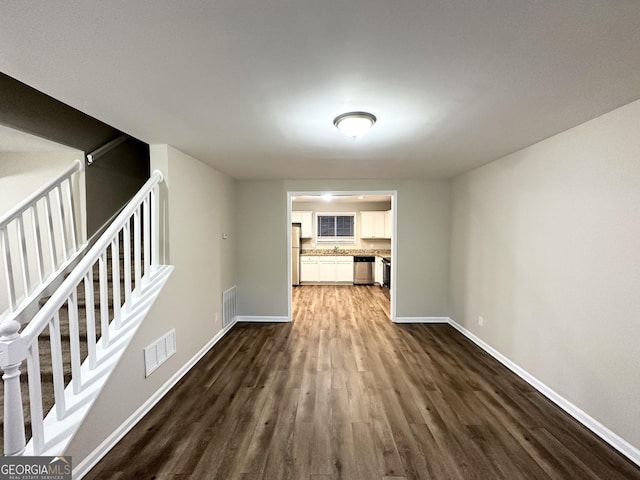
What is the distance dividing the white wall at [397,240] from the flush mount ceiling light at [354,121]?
2307 mm

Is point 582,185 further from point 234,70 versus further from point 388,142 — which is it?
point 234,70

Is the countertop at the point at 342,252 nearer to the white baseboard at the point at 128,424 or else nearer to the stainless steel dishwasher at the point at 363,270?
the stainless steel dishwasher at the point at 363,270

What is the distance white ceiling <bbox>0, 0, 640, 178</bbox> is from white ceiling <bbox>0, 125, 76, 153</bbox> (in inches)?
42.1

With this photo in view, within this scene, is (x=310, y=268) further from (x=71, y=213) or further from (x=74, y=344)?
(x=74, y=344)

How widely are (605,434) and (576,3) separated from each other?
8.77 ft

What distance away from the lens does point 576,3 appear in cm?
100

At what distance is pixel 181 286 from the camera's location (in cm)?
277

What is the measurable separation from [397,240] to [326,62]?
3.39m

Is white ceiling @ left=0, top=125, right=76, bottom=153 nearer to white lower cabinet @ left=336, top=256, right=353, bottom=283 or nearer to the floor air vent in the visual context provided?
the floor air vent

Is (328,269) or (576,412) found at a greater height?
(328,269)

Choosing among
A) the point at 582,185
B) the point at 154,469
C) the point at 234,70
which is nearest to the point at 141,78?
the point at 234,70

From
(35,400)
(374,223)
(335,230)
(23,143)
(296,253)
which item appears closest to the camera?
(35,400)

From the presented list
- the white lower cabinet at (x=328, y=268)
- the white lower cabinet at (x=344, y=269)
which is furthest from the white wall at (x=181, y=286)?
the white lower cabinet at (x=344, y=269)

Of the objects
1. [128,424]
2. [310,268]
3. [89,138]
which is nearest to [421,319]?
[310,268]
